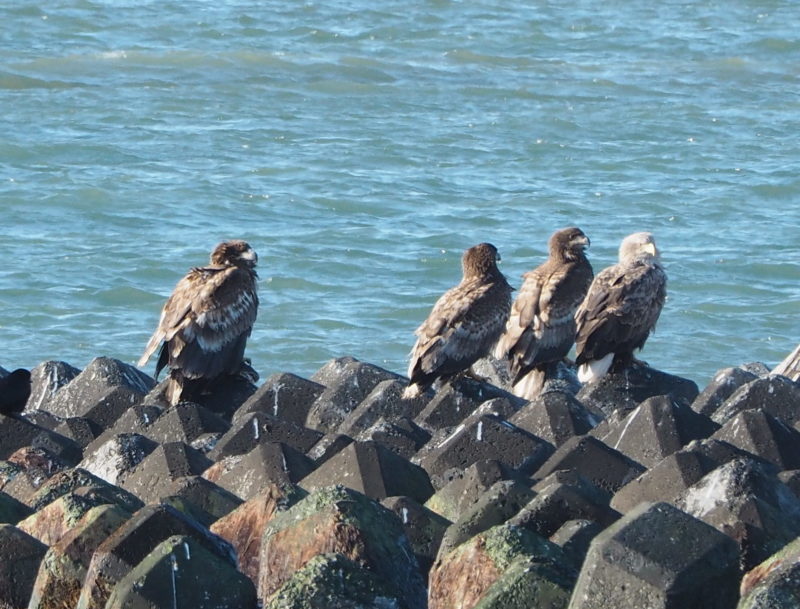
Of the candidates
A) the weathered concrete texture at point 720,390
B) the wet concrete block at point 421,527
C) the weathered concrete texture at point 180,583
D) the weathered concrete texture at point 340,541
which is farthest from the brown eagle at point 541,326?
the weathered concrete texture at point 180,583

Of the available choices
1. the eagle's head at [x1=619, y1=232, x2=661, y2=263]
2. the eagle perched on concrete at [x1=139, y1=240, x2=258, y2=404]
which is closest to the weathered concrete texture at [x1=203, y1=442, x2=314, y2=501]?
the eagle perched on concrete at [x1=139, y1=240, x2=258, y2=404]

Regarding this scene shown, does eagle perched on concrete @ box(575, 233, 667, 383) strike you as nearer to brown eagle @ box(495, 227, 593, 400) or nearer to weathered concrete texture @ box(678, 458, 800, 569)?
brown eagle @ box(495, 227, 593, 400)

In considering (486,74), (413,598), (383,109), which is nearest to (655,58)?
(486,74)

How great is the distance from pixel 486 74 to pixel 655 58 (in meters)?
4.10

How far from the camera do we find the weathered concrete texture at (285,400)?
10203 mm

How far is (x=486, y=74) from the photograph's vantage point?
3791 centimetres

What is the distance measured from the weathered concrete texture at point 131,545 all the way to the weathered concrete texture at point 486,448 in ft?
6.77

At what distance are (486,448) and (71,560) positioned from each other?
8.19 ft

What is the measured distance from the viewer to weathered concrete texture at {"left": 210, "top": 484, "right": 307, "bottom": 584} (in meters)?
6.63

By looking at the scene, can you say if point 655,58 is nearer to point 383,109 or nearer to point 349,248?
point 383,109

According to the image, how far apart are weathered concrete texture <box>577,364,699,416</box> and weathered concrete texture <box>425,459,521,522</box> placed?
3.06m

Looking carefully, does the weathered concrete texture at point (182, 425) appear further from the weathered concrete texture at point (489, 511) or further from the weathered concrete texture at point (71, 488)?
the weathered concrete texture at point (489, 511)

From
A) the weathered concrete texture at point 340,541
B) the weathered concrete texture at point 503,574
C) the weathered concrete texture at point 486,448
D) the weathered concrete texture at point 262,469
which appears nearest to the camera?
the weathered concrete texture at point 503,574

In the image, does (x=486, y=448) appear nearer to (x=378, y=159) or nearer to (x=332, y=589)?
(x=332, y=589)
